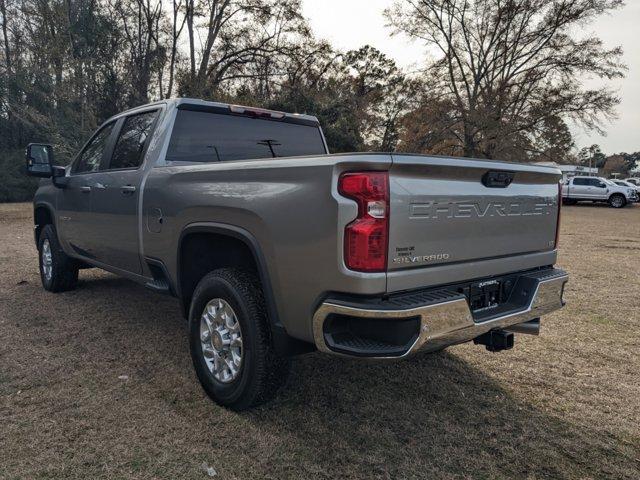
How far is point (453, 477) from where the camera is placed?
2.46 meters

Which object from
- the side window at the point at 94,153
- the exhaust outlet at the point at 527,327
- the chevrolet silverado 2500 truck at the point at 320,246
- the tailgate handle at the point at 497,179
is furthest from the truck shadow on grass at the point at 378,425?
the side window at the point at 94,153

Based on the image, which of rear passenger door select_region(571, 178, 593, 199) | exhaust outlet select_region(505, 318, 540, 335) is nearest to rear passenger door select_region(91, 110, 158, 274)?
exhaust outlet select_region(505, 318, 540, 335)

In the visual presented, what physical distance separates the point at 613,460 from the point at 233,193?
2.49m

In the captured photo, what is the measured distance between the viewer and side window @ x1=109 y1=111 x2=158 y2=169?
4113 mm

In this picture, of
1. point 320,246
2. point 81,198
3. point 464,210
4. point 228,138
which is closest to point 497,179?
point 464,210

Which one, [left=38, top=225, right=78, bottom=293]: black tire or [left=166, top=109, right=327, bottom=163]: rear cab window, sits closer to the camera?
[left=166, top=109, right=327, bottom=163]: rear cab window

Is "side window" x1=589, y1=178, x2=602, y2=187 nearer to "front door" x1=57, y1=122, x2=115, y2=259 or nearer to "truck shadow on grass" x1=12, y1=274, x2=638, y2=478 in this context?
"truck shadow on grass" x1=12, y1=274, x2=638, y2=478

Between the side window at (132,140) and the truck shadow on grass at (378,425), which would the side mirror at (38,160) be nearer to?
the side window at (132,140)

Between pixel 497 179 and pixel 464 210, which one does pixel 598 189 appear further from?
pixel 464 210

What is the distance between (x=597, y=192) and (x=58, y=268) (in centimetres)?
2944

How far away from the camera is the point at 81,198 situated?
15.8 ft

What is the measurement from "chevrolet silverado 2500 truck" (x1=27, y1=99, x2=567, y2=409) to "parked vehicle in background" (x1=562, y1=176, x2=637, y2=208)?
27720mm

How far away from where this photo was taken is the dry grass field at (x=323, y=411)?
254 centimetres

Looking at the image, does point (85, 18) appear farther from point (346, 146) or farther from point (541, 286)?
point (541, 286)
